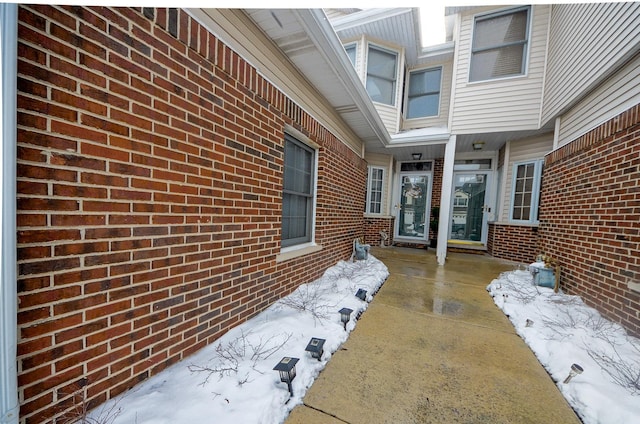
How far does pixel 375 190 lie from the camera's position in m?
7.44

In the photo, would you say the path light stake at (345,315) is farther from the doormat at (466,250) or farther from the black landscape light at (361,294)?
the doormat at (466,250)

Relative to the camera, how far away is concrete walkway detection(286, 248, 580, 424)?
1562 millimetres

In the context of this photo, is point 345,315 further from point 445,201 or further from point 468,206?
point 468,206

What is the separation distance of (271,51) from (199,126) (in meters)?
1.26

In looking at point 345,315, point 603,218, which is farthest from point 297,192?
point 603,218

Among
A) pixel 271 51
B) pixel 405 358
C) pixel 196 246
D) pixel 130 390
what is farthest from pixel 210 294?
pixel 271 51

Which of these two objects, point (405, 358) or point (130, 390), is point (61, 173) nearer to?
point (130, 390)

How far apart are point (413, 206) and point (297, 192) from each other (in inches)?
213

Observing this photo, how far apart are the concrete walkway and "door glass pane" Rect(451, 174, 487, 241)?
4634mm

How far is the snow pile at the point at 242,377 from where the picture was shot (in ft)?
4.50

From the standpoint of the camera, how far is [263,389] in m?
1.58

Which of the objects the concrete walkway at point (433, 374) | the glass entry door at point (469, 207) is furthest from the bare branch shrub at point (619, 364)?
the glass entry door at point (469, 207)

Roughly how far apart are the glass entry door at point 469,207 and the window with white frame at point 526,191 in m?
0.89

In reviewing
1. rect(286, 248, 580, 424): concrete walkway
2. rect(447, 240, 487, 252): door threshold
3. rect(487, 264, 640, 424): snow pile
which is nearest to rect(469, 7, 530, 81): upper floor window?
rect(447, 240, 487, 252): door threshold
